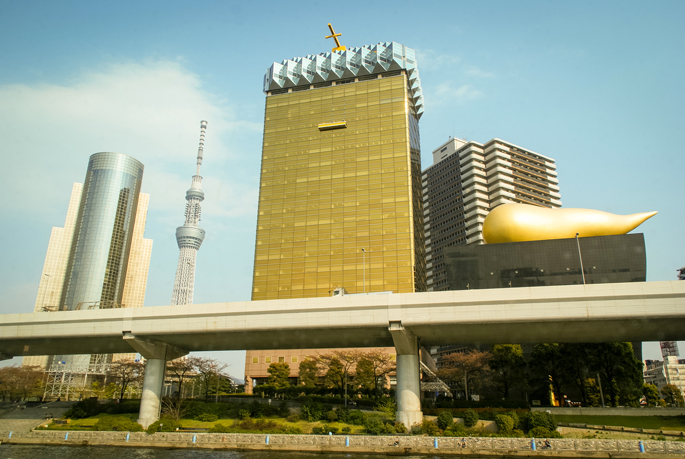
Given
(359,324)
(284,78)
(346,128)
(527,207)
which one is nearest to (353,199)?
(346,128)

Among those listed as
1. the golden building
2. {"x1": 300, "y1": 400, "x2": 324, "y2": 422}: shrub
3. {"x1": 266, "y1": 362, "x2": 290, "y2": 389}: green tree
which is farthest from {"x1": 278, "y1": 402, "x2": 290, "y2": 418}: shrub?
the golden building

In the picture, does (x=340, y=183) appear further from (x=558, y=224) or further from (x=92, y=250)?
(x=92, y=250)

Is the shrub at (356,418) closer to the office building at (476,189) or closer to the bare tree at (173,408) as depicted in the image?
the bare tree at (173,408)

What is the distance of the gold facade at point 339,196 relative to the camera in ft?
307

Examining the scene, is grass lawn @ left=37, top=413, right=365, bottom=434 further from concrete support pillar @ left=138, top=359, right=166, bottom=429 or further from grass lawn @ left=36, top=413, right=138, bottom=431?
concrete support pillar @ left=138, top=359, right=166, bottom=429

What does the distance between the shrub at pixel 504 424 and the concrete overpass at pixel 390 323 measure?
618 centimetres

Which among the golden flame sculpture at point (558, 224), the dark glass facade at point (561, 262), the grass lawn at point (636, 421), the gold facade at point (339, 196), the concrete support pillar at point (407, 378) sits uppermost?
the gold facade at point (339, 196)

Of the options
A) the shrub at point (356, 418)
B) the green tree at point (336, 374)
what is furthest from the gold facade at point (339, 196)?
the shrub at point (356, 418)

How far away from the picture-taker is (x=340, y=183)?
100 metres

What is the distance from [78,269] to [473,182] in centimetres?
15154

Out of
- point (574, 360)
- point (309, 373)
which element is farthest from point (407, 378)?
point (309, 373)

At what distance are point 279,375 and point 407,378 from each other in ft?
136

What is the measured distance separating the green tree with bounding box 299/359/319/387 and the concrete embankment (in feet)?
116

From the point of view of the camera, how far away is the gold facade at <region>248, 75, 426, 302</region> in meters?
93.5
